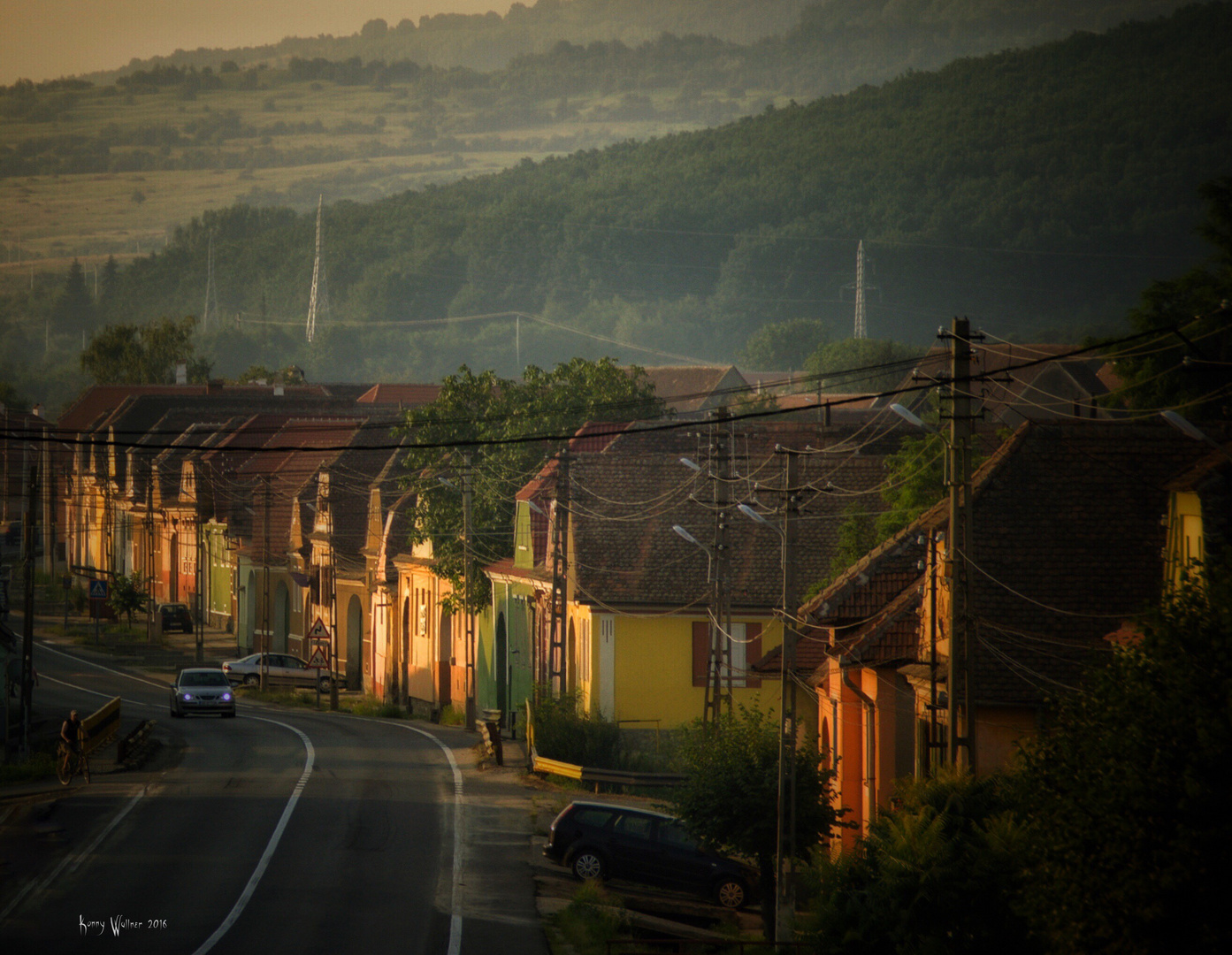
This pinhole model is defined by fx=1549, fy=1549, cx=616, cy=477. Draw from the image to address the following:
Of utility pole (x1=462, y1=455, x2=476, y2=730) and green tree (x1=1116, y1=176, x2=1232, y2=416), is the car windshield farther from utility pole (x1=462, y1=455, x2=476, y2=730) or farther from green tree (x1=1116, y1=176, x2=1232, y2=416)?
green tree (x1=1116, y1=176, x2=1232, y2=416)

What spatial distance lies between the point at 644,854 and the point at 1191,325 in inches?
840

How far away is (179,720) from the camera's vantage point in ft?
162

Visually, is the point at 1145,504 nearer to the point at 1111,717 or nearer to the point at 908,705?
the point at 908,705

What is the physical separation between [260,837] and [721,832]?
29.4 ft

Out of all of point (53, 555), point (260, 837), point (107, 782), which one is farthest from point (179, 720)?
point (53, 555)

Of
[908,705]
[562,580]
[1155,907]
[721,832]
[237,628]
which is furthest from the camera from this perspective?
[237,628]

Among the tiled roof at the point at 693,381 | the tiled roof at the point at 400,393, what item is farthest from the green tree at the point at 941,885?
the tiled roof at the point at 693,381

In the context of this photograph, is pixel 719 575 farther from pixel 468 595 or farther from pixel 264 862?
pixel 468 595

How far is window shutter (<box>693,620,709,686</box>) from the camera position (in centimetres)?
4106

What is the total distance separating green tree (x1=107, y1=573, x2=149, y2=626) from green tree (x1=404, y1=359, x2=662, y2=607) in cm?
2672

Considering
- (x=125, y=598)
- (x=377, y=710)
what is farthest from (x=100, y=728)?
(x=125, y=598)

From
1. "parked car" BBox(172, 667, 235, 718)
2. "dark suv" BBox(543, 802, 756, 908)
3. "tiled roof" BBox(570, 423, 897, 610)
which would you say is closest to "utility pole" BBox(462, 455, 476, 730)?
"tiled roof" BBox(570, 423, 897, 610)

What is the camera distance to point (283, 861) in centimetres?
2700

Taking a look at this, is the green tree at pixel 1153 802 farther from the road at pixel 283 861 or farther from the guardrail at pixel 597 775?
the guardrail at pixel 597 775
